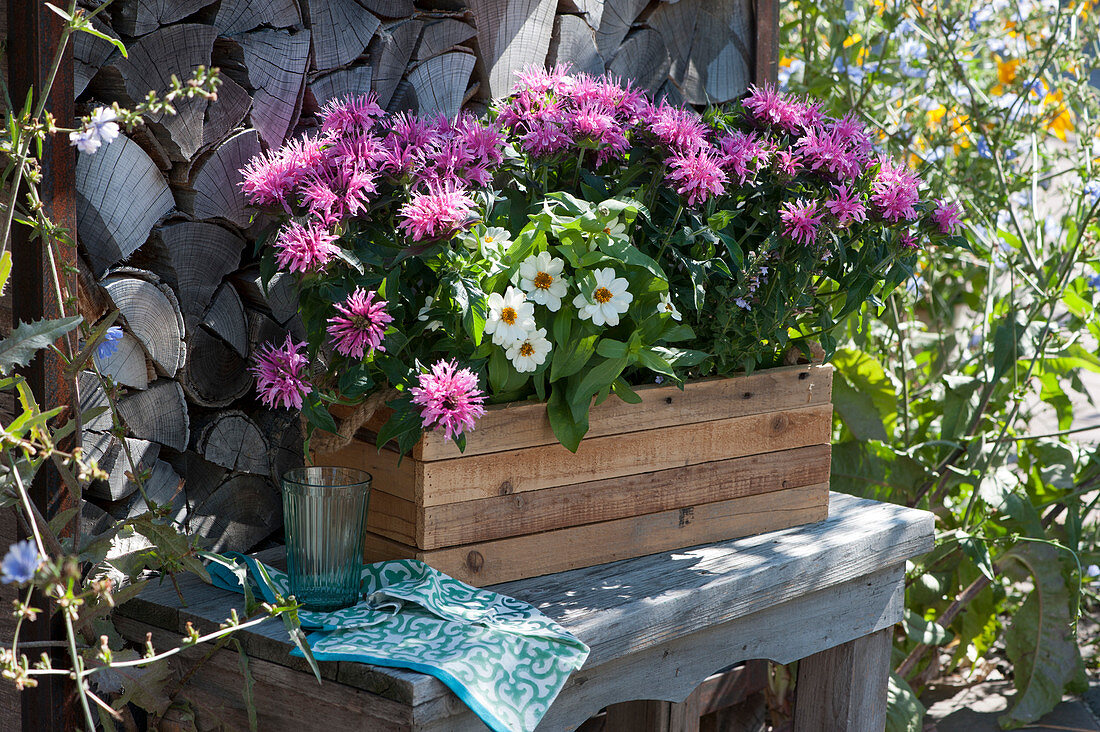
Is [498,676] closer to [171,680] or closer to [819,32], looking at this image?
[171,680]

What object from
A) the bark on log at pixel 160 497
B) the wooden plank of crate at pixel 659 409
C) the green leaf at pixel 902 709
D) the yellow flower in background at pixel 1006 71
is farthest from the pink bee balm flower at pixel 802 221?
the yellow flower in background at pixel 1006 71

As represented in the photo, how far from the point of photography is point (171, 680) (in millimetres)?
1314

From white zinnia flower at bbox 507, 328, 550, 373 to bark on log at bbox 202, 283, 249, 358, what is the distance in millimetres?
407

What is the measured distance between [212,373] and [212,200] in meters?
0.24

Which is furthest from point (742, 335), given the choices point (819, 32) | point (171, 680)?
point (819, 32)

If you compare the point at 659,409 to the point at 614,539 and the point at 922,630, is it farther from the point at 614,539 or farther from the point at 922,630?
the point at 922,630

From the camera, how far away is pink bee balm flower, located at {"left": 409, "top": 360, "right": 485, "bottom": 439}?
1.21 m

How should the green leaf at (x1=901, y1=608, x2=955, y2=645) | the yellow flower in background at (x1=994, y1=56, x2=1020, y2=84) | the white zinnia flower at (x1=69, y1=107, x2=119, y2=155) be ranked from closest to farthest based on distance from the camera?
the white zinnia flower at (x1=69, y1=107, x2=119, y2=155)
the green leaf at (x1=901, y1=608, x2=955, y2=645)
the yellow flower in background at (x1=994, y1=56, x2=1020, y2=84)

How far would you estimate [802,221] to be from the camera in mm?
1468

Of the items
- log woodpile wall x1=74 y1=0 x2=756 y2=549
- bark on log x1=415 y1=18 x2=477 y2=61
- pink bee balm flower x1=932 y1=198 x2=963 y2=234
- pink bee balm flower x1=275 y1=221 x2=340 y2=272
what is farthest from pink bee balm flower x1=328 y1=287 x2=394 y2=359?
pink bee balm flower x1=932 y1=198 x2=963 y2=234

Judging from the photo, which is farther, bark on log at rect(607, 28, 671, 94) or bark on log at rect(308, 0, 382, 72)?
bark on log at rect(607, 28, 671, 94)

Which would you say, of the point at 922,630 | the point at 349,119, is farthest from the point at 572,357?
the point at 922,630

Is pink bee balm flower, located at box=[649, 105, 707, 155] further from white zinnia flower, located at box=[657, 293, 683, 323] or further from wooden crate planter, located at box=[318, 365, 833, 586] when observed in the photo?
wooden crate planter, located at box=[318, 365, 833, 586]

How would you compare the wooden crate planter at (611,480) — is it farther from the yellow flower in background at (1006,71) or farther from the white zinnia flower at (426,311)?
the yellow flower in background at (1006,71)
